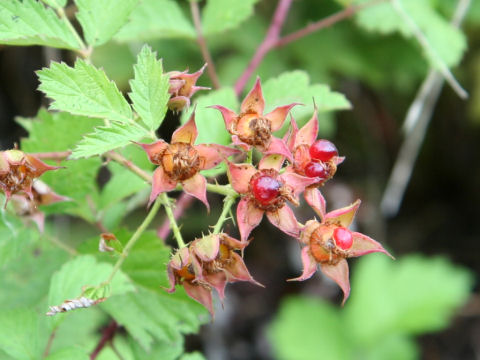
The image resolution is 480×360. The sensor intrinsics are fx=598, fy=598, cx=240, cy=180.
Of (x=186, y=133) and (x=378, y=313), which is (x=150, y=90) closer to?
(x=186, y=133)

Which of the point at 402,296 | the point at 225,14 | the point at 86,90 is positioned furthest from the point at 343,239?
the point at 402,296

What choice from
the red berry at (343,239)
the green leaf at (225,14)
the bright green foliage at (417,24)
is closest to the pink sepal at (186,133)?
the red berry at (343,239)

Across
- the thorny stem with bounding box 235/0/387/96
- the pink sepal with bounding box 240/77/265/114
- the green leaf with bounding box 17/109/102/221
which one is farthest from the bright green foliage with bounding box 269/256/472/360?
the pink sepal with bounding box 240/77/265/114

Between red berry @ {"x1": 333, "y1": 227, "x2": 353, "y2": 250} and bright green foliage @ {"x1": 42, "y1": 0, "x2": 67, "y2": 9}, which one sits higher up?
bright green foliage @ {"x1": 42, "y1": 0, "x2": 67, "y2": 9}

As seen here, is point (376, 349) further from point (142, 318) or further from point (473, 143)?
point (142, 318)

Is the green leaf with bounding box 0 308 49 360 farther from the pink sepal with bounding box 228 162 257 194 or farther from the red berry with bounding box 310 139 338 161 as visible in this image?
the red berry with bounding box 310 139 338 161

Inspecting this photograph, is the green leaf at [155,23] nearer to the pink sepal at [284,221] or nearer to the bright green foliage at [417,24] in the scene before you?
the bright green foliage at [417,24]

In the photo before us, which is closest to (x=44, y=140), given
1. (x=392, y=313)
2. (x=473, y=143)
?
(x=392, y=313)
